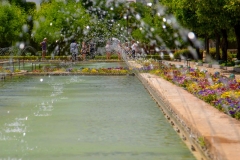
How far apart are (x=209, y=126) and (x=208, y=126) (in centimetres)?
2

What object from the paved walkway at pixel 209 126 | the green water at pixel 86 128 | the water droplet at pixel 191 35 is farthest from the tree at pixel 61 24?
the paved walkway at pixel 209 126

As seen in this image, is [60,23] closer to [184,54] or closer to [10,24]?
[10,24]

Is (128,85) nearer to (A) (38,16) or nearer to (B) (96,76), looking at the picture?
(B) (96,76)

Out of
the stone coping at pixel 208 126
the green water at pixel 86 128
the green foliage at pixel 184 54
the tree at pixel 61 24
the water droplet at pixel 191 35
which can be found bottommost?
the green water at pixel 86 128

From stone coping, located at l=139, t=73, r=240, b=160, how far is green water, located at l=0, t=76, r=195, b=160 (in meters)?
0.33

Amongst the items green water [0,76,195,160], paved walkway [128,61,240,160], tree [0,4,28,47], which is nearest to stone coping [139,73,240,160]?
paved walkway [128,61,240,160]

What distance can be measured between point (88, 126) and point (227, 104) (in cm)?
349

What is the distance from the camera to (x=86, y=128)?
13734mm

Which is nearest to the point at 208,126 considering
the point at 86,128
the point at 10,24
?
the point at 86,128

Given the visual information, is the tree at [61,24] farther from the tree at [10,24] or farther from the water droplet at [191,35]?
the water droplet at [191,35]

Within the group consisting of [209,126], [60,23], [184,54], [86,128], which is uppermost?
[60,23]

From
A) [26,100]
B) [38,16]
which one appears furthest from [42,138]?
[38,16]

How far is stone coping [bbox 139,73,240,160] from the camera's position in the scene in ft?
30.6

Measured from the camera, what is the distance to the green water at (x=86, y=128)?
10.7 metres
